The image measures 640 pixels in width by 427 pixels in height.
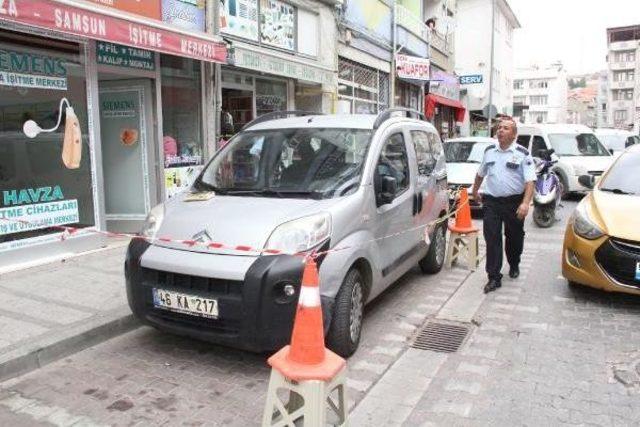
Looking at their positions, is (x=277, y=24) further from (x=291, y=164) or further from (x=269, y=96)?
(x=291, y=164)

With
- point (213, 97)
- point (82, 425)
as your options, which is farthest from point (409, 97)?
point (82, 425)

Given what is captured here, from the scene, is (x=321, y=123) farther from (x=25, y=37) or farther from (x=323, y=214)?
(x=25, y=37)

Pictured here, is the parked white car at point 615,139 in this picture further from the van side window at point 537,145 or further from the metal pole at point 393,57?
the metal pole at point 393,57

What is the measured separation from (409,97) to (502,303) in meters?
16.3

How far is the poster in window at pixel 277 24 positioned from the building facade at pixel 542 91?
90.1 metres

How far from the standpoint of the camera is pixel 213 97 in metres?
9.98

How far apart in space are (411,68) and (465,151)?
6.55 meters

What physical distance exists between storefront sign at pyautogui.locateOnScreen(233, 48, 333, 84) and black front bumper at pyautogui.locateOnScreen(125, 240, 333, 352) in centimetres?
648

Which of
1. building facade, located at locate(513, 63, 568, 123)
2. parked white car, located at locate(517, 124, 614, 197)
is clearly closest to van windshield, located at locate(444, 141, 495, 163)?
parked white car, located at locate(517, 124, 614, 197)

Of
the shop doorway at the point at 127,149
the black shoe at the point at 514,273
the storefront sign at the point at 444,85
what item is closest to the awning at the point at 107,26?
the shop doorway at the point at 127,149

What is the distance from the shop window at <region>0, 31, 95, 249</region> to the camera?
21.6 feet

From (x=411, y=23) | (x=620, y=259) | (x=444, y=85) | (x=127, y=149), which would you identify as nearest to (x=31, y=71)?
(x=127, y=149)

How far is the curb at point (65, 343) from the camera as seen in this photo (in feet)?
13.6

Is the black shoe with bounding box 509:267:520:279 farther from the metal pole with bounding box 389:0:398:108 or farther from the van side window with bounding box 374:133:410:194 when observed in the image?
the metal pole with bounding box 389:0:398:108
